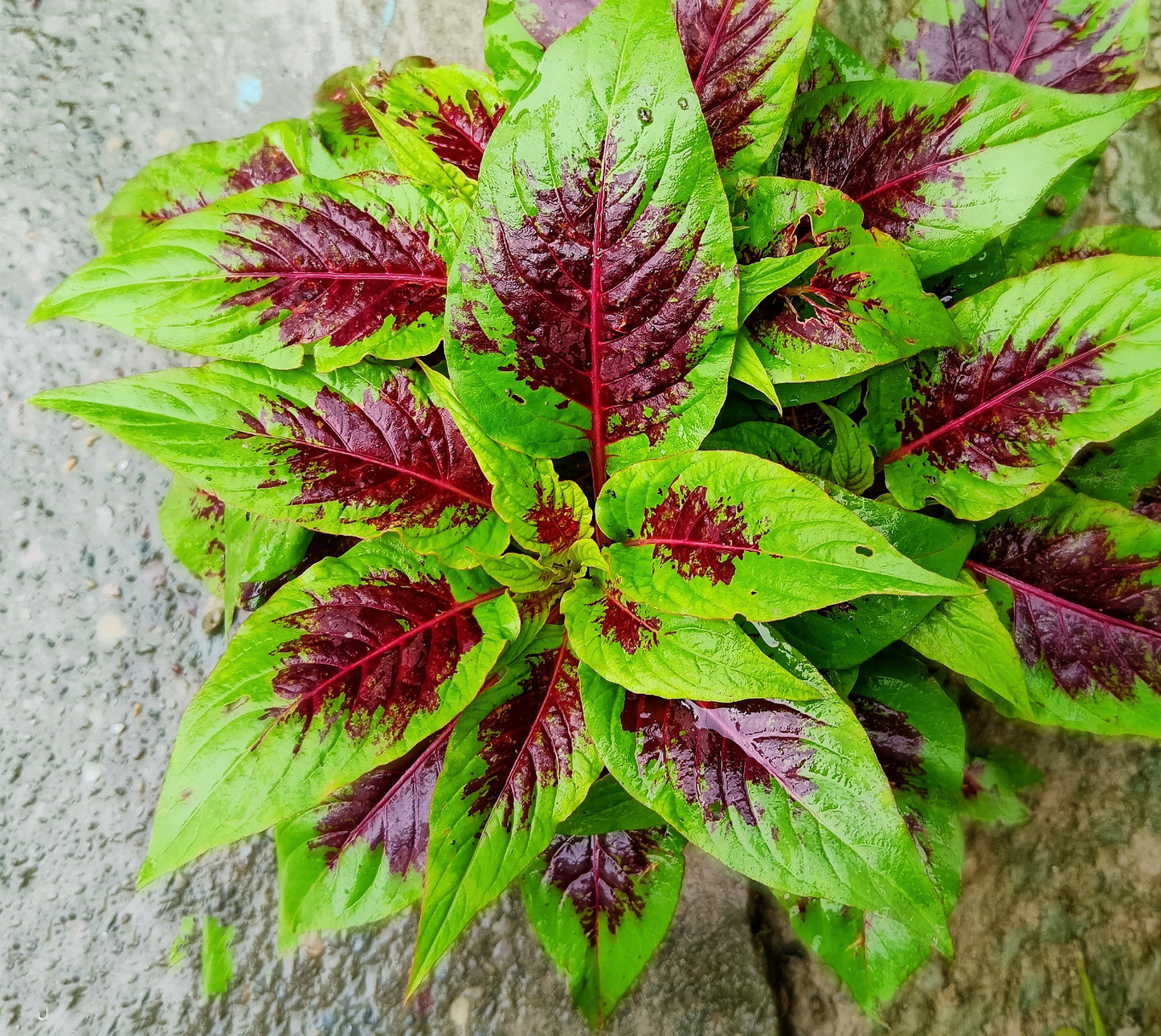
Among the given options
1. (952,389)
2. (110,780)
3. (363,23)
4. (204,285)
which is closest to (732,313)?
(952,389)

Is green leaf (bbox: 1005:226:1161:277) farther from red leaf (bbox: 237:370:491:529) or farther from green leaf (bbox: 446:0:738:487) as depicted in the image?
red leaf (bbox: 237:370:491:529)

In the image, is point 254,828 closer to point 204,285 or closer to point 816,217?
point 204,285

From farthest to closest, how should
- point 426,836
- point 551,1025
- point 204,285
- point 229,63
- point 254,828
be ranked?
Result: point 229,63
point 551,1025
point 426,836
point 204,285
point 254,828

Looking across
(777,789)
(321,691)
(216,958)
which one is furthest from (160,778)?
(777,789)

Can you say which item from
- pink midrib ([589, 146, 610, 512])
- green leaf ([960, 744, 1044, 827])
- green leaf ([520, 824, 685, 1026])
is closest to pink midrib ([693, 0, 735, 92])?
pink midrib ([589, 146, 610, 512])

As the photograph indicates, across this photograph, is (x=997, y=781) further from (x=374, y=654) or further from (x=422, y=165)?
(x=422, y=165)

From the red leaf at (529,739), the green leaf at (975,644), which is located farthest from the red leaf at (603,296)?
the green leaf at (975,644)
